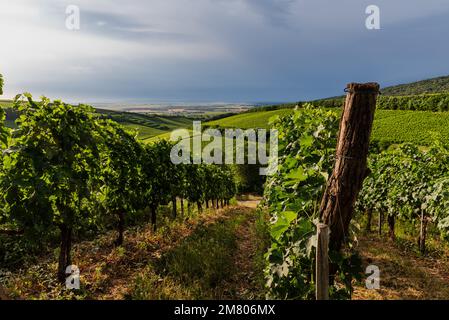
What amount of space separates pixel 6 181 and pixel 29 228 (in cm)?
94

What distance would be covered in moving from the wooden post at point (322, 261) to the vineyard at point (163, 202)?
0.22m

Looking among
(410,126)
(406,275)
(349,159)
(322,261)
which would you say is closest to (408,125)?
(410,126)

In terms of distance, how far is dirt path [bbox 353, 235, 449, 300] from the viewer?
A: 24.7 feet

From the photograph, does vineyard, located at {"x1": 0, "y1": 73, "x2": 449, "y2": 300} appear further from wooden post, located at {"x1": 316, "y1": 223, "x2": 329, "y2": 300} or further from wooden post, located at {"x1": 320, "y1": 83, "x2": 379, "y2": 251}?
wooden post, located at {"x1": 316, "y1": 223, "x2": 329, "y2": 300}

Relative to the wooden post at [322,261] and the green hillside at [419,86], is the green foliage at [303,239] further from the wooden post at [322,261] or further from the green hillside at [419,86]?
the green hillside at [419,86]

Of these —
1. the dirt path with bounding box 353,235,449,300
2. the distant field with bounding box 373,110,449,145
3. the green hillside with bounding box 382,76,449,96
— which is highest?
the green hillside with bounding box 382,76,449,96

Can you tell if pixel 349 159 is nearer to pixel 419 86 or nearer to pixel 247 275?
pixel 247 275

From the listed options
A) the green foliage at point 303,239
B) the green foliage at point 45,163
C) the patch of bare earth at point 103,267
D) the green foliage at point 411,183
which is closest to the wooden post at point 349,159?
the green foliage at point 303,239

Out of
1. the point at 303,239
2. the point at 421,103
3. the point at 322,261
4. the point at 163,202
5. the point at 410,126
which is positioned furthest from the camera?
the point at 421,103

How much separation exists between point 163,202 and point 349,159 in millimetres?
11529

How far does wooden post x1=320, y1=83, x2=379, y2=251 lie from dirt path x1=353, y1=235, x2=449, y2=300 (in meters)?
4.55

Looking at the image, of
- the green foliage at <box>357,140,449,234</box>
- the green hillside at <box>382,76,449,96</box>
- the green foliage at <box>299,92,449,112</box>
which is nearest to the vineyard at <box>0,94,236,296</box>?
the green foliage at <box>357,140,449,234</box>

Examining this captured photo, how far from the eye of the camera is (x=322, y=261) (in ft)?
10.5
